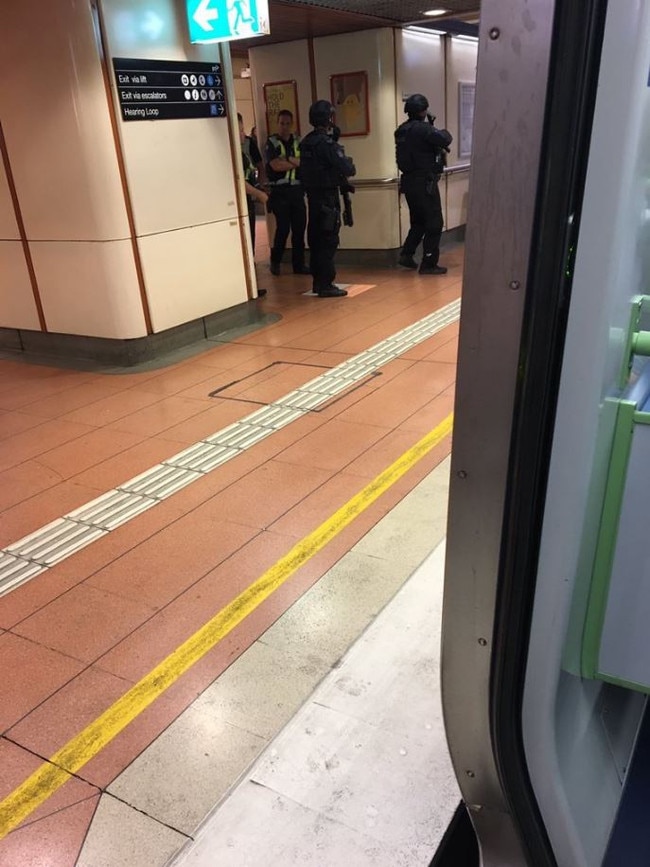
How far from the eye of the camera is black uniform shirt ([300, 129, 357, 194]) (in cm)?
703

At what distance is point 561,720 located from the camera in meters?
1.38

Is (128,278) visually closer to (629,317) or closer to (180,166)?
(180,166)

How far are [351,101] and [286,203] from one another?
149 cm

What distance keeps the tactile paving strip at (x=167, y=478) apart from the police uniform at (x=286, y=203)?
3704 mm

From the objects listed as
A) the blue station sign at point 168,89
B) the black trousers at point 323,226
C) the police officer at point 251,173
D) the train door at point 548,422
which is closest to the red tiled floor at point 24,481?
the blue station sign at point 168,89

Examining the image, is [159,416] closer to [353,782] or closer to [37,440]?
[37,440]

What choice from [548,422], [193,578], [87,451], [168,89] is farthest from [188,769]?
[168,89]

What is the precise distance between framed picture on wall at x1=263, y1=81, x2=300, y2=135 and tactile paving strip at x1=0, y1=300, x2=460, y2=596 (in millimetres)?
4904

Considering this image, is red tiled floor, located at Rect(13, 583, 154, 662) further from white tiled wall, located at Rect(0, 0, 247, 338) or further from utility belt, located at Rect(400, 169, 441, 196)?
utility belt, located at Rect(400, 169, 441, 196)

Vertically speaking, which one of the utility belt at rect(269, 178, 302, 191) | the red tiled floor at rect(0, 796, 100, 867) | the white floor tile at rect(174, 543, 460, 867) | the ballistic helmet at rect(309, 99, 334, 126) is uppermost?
the ballistic helmet at rect(309, 99, 334, 126)

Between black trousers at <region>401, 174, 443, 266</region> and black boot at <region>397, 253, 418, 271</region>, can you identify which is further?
black boot at <region>397, 253, 418, 271</region>

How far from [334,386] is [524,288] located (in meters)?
4.16

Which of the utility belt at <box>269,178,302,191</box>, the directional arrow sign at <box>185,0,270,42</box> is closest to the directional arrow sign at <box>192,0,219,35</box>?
the directional arrow sign at <box>185,0,270,42</box>

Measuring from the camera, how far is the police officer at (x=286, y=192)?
8.31 m
